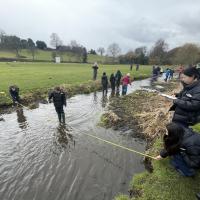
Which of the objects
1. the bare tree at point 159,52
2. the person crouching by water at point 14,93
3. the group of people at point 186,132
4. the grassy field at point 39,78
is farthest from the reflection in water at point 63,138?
the bare tree at point 159,52

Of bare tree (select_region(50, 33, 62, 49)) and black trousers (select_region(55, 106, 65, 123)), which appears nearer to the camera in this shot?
black trousers (select_region(55, 106, 65, 123))

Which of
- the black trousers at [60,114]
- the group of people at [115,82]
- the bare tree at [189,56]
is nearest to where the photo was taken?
the black trousers at [60,114]

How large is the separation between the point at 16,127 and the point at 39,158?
4969 mm

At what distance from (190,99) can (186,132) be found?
3.34 ft

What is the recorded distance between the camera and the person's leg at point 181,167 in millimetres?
7254

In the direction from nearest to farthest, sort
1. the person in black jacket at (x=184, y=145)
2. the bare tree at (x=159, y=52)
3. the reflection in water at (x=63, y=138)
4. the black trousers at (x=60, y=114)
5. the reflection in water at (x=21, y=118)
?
1. the person in black jacket at (x=184, y=145)
2. the reflection in water at (x=63, y=138)
3. the black trousers at (x=60, y=114)
4. the reflection in water at (x=21, y=118)
5. the bare tree at (x=159, y=52)

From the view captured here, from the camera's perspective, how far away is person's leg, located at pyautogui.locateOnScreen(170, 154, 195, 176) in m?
7.25

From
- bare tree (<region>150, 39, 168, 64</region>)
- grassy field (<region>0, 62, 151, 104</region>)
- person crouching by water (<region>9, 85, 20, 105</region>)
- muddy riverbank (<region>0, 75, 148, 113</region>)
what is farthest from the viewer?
bare tree (<region>150, 39, 168, 64</region>)

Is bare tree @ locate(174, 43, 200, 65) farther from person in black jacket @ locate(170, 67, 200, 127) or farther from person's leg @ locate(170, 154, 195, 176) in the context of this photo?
person's leg @ locate(170, 154, 195, 176)

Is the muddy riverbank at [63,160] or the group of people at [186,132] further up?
the group of people at [186,132]

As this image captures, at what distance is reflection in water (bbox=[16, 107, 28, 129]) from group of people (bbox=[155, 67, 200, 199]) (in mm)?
10074

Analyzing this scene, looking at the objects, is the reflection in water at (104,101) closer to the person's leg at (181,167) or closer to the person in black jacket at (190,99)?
the person's leg at (181,167)

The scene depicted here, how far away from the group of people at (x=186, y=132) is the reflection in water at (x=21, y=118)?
10.1 metres

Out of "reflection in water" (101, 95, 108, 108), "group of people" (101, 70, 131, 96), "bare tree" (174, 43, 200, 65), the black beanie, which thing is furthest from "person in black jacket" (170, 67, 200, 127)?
"bare tree" (174, 43, 200, 65)
